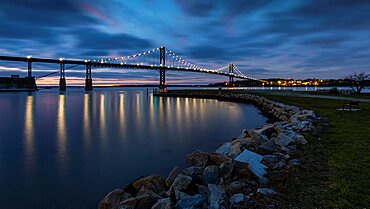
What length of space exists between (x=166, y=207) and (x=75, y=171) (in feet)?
19.6

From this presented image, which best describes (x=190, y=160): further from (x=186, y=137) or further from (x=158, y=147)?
(x=186, y=137)

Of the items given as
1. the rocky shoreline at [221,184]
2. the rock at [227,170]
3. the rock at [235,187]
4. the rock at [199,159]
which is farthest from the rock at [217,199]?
the rock at [199,159]

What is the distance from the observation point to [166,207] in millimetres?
4348

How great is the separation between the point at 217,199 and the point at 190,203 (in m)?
0.44

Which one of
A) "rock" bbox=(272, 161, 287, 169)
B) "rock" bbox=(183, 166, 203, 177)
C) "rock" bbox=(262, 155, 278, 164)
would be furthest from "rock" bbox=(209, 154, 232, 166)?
"rock" bbox=(272, 161, 287, 169)

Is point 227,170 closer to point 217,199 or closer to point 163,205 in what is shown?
point 217,199

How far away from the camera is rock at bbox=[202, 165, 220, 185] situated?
584 cm

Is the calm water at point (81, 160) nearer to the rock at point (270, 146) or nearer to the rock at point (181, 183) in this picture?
the rock at point (181, 183)

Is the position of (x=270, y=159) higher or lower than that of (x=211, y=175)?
higher

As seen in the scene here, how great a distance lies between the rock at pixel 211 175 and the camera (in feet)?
19.1

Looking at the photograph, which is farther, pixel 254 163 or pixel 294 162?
pixel 294 162

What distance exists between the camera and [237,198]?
181 inches

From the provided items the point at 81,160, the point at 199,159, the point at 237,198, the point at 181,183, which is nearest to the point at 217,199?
the point at 237,198

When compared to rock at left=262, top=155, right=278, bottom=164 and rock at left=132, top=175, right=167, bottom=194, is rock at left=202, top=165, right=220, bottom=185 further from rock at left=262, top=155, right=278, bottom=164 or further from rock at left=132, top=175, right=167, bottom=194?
rock at left=262, top=155, right=278, bottom=164
